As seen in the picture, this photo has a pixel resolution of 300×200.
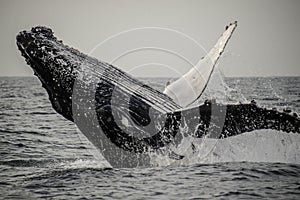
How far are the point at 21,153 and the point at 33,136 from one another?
3.67 meters

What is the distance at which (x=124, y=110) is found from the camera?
268 inches

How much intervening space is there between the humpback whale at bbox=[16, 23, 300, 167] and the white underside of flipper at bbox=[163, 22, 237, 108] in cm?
2

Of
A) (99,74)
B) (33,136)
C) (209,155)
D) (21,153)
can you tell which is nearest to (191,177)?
(209,155)

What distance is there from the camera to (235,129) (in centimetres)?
599

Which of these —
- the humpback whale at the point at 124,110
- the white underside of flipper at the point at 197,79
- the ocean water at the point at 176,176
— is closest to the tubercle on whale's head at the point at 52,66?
the humpback whale at the point at 124,110

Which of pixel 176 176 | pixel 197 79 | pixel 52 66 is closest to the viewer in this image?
pixel 52 66

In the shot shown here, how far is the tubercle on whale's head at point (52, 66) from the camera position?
7184 mm

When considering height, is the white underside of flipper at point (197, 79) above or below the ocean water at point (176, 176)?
above

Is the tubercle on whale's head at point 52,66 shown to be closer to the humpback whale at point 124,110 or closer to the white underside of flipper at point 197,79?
the humpback whale at point 124,110

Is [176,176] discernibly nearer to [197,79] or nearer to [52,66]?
[197,79]

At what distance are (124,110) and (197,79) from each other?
7.17 feet

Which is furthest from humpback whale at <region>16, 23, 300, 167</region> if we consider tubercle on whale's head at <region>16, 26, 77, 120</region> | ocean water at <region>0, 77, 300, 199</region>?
ocean water at <region>0, 77, 300, 199</region>

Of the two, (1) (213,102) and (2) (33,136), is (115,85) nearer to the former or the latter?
(1) (213,102)

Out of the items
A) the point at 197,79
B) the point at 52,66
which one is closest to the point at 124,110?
the point at 52,66
